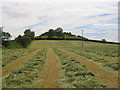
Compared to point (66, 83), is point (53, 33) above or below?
above

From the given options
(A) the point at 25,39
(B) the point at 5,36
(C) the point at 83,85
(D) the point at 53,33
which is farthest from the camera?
(D) the point at 53,33

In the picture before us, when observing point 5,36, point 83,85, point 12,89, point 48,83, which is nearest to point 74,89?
point 83,85

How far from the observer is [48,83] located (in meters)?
12.6

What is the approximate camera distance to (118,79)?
14008mm

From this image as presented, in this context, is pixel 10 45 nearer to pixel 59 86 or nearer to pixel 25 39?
pixel 25 39

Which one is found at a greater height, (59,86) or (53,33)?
(53,33)

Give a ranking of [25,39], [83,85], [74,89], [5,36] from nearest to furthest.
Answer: [74,89], [83,85], [25,39], [5,36]

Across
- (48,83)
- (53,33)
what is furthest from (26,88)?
(53,33)

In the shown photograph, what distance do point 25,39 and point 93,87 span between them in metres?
97.2

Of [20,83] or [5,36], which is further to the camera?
[5,36]

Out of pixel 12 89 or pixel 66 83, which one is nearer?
pixel 12 89

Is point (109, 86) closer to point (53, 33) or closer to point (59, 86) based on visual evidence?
point (59, 86)

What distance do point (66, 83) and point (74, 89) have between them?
1.64 m

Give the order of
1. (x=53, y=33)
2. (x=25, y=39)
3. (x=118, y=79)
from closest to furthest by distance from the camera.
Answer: (x=118, y=79) → (x=25, y=39) → (x=53, y=33)
